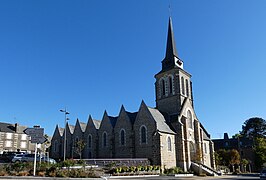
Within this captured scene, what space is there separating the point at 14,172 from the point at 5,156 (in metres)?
17.2

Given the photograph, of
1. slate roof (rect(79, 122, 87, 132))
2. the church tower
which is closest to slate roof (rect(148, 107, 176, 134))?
the church tower

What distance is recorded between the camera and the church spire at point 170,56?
39.0 metres

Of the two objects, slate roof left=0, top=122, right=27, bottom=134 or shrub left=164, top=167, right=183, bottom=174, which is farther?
slate roof left=0, top=122, right=27, bottom=134

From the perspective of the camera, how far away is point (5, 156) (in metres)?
32.0

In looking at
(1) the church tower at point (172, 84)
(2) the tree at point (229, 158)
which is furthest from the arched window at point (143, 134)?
(2) the tree at point (229, 158)

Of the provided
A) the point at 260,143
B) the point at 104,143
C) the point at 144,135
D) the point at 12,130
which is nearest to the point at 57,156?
the point at 104,143

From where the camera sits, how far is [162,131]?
30750mm

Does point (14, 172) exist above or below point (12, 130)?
below

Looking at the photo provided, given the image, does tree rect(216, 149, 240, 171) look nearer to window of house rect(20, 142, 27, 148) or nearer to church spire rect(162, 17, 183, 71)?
church spire rect(162, 17, 183, 71)

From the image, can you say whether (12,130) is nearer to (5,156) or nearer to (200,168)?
(5,156)

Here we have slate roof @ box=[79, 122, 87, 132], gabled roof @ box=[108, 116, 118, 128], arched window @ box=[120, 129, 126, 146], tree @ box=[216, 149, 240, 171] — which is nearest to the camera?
arched window @ box=[120, 129, 126, 146]

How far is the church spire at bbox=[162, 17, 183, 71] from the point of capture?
3903 cm

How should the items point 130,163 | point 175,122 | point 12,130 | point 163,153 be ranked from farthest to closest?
1. point 12,130
2. point 175,122
3. point 163,153
4. point 130,163

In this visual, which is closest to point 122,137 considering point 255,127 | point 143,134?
point 143,134
